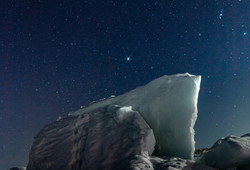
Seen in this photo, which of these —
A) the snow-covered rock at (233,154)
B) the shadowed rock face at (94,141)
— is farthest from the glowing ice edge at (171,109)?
the snow-covered rock at (233,154)

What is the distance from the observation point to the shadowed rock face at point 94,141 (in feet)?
16.8

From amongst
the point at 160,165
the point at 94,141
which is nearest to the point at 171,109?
the point at 160,165

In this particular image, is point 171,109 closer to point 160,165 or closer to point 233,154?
point 233,154

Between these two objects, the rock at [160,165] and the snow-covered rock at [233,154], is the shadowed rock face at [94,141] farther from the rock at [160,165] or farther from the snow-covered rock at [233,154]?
the snow-covered rock at [233,154]

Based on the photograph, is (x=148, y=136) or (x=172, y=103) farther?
(x=172, y=103)

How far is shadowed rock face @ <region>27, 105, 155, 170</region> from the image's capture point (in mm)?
5121

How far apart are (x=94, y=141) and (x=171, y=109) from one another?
3.11 metres

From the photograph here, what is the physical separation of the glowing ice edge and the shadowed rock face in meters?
0.87

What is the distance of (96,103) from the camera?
7.92 m

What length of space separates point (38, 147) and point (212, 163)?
19.4 feet

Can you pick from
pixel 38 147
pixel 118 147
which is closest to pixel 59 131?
pixel 38 147

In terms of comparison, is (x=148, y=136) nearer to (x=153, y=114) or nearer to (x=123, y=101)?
(x=153, y=114)

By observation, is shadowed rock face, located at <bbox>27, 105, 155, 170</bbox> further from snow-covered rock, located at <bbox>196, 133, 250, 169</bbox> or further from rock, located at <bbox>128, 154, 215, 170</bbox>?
snow-covered rock, located at <bbox>196, 133, 250, 169</bbox>

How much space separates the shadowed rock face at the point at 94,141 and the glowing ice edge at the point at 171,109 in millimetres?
867
